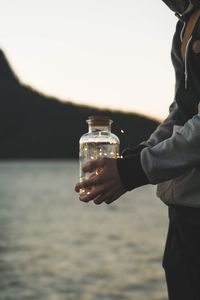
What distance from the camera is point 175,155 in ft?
7.35

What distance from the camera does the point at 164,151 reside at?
2.26 m

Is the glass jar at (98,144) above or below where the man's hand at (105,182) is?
above

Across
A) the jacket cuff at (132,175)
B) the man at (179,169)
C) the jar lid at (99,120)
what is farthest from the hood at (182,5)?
the jacket cuff at (132,175)

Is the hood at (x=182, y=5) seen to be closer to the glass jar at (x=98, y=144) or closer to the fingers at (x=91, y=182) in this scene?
the glass jar at (x=98, y=144)

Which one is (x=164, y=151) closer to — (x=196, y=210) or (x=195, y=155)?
(x=195, y=155)

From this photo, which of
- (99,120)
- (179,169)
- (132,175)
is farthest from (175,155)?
(99,120)

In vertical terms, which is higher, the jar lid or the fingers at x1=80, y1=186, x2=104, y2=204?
the jar lid

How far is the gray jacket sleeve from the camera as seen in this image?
2.21 metres

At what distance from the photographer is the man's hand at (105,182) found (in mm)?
2297

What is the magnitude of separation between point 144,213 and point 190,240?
64.8 meters

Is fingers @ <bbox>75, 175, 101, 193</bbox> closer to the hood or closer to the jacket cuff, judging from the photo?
the jacket cuff

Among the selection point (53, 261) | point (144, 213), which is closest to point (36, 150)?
point (144, 213)

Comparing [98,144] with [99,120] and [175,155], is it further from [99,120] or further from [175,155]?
[175,155]

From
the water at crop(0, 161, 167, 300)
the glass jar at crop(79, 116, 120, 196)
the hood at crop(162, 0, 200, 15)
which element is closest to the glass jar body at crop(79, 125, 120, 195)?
the glass jar at crop(79, 116, 120, 196)
